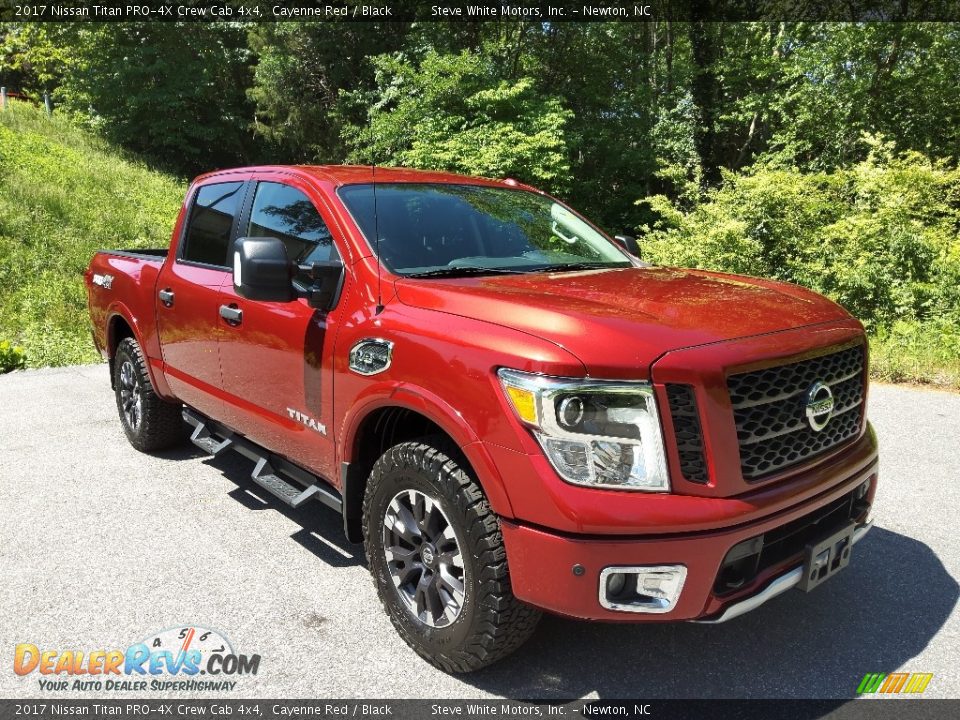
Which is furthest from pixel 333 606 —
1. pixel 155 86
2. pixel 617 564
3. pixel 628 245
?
pixel 155 86

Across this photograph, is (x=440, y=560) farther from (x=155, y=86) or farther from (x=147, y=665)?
(x=155, y=86)

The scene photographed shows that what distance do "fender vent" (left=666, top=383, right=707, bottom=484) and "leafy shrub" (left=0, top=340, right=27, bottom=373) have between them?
8840mm

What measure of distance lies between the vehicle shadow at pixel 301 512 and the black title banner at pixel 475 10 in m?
17.5

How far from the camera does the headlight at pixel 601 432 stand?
2.13 meters

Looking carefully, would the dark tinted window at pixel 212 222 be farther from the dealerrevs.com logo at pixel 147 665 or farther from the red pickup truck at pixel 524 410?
the dealerrevs.com logo at pixel 147 665

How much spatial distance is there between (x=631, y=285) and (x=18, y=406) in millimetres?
6247

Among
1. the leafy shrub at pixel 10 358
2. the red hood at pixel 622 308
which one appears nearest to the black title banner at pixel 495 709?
the red hood at pixel 622 308

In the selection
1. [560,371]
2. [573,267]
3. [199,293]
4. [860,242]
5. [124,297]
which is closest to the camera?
[560,371]

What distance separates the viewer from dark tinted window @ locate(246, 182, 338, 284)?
3250 millimetres

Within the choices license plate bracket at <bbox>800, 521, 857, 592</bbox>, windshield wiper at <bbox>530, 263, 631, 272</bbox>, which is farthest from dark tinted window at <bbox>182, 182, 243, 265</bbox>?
license plate bracket at <bbox>800, 521, 857, 592</bbox>

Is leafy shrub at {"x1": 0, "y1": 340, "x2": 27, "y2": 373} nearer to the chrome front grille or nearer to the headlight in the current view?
the headlight

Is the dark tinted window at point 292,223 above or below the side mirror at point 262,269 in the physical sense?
above

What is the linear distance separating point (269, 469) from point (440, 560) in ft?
4.92

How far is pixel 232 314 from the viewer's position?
3.62 meters
